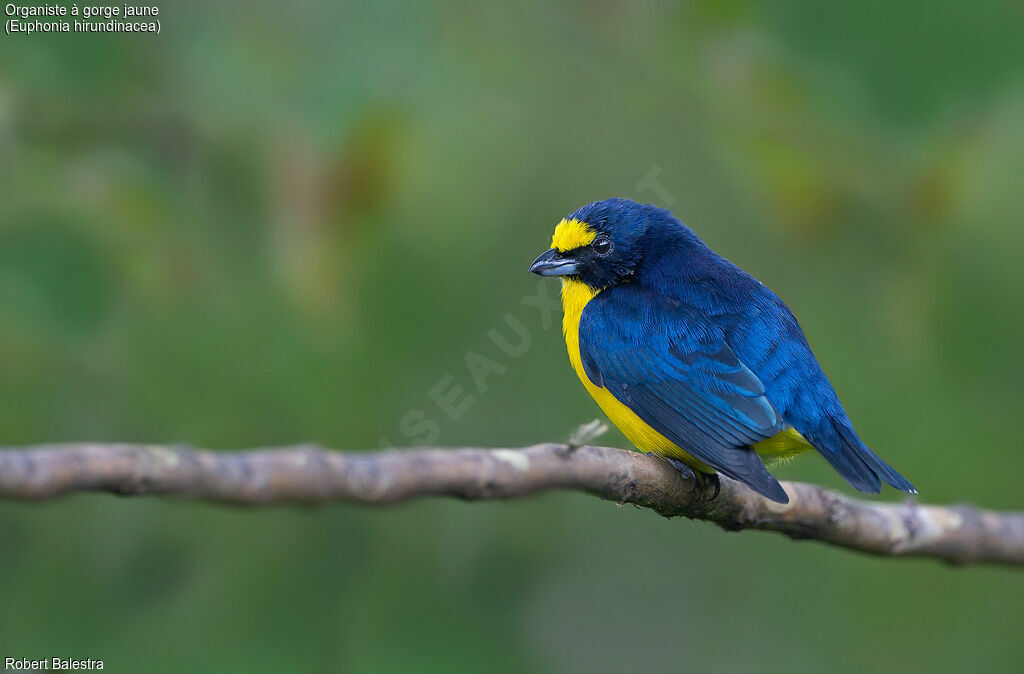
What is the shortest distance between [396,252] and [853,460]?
170 centimetres

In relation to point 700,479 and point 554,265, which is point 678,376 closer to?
point 700,479

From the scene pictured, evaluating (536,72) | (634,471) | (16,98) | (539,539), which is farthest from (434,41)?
(539,539)

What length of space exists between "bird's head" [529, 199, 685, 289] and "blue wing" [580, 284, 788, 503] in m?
0.10

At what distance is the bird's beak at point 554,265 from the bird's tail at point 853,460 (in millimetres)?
1143

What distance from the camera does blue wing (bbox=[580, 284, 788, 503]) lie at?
349 centimetres

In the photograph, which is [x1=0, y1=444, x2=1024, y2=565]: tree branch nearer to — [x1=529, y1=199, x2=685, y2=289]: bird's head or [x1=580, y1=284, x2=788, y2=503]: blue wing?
[x1=580, y1=284, x2=788, y2=503]: blue wing

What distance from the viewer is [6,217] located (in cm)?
375

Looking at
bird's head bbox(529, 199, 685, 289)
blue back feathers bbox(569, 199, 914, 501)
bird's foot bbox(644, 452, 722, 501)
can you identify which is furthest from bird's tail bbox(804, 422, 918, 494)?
bird's head bbox(529, 199, 685, 289)

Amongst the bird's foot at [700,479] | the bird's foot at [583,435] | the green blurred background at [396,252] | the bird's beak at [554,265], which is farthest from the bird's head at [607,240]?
the bird's foot at [583,435]

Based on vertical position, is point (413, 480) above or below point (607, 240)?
below

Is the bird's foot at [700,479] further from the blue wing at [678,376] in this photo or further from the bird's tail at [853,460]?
the bird's tail at [853,460]

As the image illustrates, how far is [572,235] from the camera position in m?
4.35

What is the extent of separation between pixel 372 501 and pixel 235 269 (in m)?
2.15

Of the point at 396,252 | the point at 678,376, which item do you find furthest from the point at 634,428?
the point at 396,252
